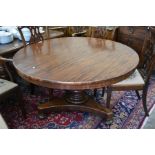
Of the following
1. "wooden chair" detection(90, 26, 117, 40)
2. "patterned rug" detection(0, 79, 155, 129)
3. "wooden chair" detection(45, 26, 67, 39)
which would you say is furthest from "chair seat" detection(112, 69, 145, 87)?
"wooden chair" detection(45, 26, 67, 39)

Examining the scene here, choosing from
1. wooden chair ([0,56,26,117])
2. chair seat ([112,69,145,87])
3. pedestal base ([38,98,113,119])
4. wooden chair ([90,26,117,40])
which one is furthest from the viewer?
wooden chair ([90,26,117,40])

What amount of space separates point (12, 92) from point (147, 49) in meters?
1.46

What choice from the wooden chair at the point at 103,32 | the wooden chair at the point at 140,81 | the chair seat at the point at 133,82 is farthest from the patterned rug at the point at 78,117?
the wooden chair at the point at 103,32

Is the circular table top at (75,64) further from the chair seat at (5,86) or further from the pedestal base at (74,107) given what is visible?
the pedestal base at (74,107)

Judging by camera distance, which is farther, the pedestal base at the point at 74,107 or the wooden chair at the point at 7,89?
the pedestal base at the point at 74,107

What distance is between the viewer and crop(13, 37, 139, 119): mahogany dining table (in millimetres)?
1506

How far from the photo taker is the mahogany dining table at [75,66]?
151 centimetres

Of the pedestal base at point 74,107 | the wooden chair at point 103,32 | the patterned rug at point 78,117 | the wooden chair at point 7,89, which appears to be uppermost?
the wooden chair at point 103,32

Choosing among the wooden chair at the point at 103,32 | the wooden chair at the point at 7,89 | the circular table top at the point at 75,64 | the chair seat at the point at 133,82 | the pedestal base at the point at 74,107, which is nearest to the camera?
the circular table top at the point at 75,64

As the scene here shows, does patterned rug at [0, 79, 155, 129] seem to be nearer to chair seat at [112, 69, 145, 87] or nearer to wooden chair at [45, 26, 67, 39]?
chair seat at [112, 69, 145, 87]

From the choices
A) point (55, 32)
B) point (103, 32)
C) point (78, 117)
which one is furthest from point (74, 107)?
point (55, 32)

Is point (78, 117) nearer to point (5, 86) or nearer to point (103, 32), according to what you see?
point (5, 86)

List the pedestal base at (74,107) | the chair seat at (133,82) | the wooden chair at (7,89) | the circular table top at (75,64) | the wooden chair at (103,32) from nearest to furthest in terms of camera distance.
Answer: the circular table top at (75,64), the wooden chair at (7,89), the chair seat at (133,82), the pedestal base at (74,107), the wooden chair at (103,32)
